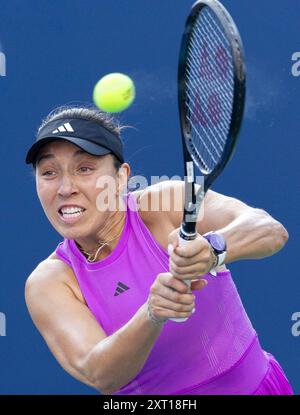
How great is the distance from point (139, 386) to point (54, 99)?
5.10 feet

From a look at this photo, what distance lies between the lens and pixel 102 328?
100 inches

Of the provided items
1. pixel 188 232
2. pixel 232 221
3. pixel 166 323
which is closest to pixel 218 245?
pixel 188 232

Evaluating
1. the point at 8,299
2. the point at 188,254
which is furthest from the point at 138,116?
the point at 188,254

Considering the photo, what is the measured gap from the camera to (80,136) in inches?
97.0

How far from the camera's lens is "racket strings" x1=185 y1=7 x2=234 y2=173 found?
2.22 meters

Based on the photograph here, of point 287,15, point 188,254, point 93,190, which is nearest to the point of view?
point 188,254

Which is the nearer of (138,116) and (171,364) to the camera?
(171,364)

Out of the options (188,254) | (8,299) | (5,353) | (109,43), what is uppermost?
(109,43)

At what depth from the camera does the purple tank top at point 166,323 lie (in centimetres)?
255

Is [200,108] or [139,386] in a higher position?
[200,108]

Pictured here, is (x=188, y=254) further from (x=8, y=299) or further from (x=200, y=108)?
(x=8, y=299)

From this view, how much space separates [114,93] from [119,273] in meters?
1.23

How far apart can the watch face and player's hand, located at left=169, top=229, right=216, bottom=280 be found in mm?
91

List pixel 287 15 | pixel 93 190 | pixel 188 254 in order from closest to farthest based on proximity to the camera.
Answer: pixel 188 254 → pixel 93 190 → pixel 287 15
